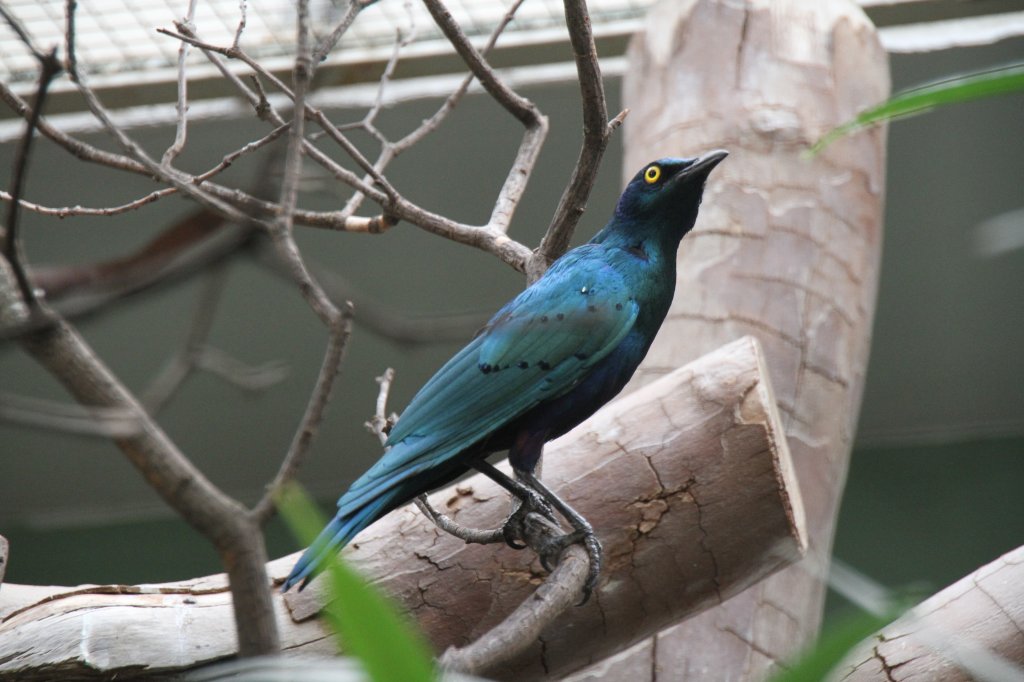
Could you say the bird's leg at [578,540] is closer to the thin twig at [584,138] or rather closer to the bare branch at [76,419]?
the thin twig at [584,138]

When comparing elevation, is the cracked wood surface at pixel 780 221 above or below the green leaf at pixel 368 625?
above

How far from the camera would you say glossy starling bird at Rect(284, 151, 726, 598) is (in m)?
2.60

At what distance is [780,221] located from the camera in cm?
396

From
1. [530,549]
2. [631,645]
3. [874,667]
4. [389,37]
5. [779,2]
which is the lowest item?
[874,667]

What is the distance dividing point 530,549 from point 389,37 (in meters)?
3.31

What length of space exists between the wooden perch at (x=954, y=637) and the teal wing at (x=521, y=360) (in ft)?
3.32

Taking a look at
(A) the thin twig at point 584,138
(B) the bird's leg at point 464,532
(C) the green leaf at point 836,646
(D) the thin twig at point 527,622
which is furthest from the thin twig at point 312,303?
(B) the bird's leg at point 464,532

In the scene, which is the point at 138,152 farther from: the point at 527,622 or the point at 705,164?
the point at 705,164

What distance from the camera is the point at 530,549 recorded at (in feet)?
9.50

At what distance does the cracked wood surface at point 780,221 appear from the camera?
3758mm

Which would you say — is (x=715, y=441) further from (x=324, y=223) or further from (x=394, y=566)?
(x=324, y=223)

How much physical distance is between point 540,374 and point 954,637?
1.24 meters

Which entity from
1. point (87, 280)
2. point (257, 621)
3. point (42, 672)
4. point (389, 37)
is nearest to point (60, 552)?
point (389, 37)

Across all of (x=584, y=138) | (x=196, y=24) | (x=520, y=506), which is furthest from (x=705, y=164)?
(x=196, y=24)
